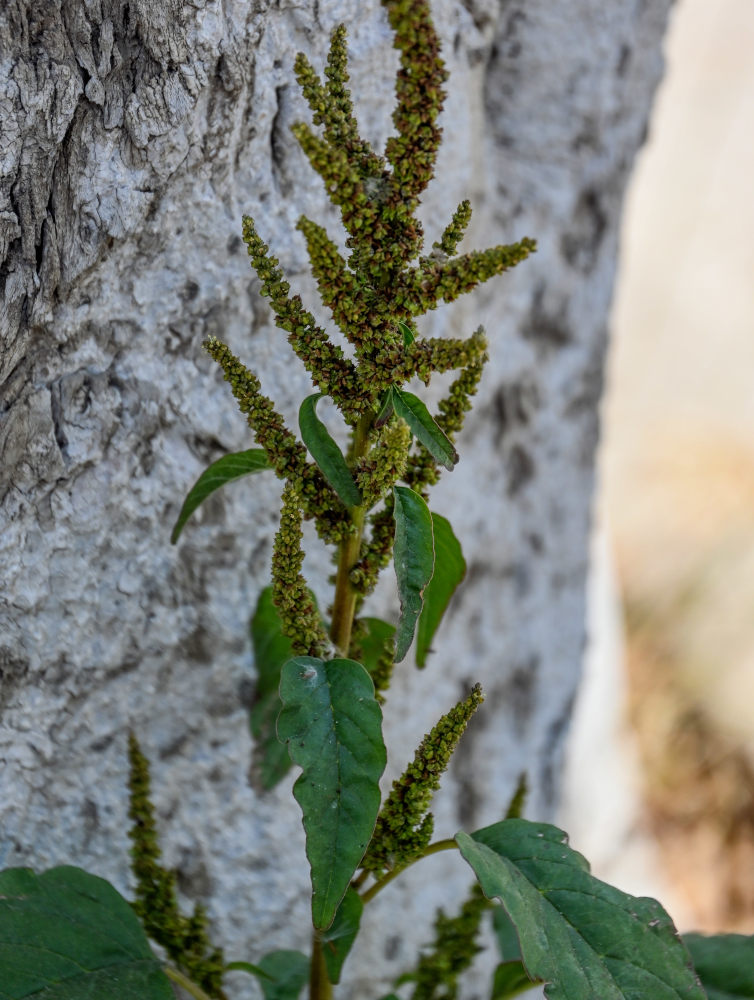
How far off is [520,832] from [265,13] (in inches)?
34.6

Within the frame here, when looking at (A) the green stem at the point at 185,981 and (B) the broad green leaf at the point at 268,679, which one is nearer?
(A) the green stem at the point at 185,981

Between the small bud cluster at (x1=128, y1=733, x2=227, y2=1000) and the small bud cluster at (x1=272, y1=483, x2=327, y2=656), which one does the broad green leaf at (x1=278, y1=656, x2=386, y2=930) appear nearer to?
the small bud cluster at (x1=272, y1=483, x2=327, y2=656)

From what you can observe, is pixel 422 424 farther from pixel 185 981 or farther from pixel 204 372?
pixel 185 981

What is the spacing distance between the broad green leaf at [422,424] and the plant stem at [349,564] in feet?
0.15

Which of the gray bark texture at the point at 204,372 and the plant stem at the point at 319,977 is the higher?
the gray bark texture at the point at 204,372

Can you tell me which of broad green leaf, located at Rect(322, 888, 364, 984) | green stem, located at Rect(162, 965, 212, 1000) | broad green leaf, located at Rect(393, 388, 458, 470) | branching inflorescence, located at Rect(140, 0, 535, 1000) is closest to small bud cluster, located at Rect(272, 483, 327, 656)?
branching inflorescence, located at Rect(140, 0, 535, 1000)

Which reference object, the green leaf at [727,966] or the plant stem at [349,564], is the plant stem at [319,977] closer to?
the plant stem at [349,564]

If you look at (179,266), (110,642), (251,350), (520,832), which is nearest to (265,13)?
(179,266)

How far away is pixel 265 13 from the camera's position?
109cm

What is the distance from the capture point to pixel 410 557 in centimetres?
79

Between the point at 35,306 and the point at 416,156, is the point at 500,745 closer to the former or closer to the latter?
the point at 35,306

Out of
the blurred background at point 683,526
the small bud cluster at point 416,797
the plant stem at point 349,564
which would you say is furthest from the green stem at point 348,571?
the blurred background at point 683,526

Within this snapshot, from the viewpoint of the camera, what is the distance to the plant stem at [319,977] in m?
0.99

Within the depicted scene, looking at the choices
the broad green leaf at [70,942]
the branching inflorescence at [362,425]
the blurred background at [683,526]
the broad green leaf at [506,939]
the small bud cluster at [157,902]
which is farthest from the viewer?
the blurred background at [683,526]
